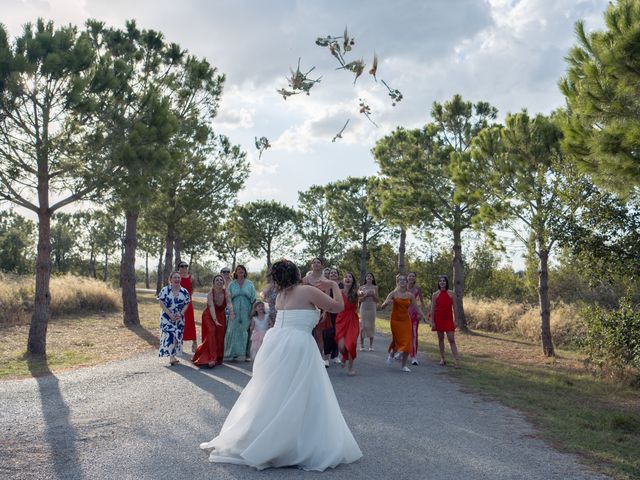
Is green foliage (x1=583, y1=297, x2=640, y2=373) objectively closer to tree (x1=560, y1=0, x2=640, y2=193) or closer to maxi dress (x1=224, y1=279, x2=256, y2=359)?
tree (x1=560, y1=0, x2=640, y2=193)

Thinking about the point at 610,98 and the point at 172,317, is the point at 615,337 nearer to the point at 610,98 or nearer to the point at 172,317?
the point at 610,98

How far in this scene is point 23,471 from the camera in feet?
17.3

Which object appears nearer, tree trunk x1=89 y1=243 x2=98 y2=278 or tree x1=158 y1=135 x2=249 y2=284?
tree x1=158 y1=135 x2=249 y2=284

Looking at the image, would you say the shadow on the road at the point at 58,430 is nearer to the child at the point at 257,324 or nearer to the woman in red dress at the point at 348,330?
the child at the point at 257,324

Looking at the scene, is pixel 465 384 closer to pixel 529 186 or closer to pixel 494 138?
pixel 529 186

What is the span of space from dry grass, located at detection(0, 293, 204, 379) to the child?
3218mm

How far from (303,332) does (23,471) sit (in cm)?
272

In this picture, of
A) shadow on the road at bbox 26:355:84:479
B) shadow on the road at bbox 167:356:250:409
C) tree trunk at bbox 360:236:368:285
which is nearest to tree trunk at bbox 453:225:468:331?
shadow on the road at bbox 167:356:250:409

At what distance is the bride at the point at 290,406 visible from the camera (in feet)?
18.2

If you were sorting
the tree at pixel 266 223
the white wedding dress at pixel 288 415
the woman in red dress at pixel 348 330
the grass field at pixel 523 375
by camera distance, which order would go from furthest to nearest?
1. the tree at pixel 266 223
2. the woman in red dress at pixel 348 330
3. the grass field at pixel 523 375
4. the white wedding dress at pixel 288 415

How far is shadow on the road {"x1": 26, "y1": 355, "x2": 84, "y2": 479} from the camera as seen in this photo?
211 inches

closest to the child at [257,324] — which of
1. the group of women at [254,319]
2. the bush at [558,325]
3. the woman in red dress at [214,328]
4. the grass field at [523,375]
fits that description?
the group of women at [254,319]

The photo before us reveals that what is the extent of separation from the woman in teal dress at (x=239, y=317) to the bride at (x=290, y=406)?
6625mm

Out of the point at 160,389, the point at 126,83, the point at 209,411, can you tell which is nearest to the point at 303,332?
the point at 209,411
